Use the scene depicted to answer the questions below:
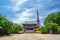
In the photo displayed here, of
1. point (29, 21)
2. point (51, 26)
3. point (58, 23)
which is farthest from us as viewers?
point (29, 21)

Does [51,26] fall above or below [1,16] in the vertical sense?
below

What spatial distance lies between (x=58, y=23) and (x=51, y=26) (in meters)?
4.94

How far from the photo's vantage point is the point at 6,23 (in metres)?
33.5

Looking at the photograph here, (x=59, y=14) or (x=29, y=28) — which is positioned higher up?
(x=59, y=14)

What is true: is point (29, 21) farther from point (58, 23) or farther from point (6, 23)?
point (6, 23)

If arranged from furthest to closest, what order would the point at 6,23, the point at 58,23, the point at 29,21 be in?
the point at 29,21, the point at 58,23, the point at 6,23

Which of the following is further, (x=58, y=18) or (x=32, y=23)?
(x=32, y=23)

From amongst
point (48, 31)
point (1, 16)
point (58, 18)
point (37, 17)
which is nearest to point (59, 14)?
point (58, 18)

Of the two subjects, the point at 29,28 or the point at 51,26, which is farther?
the point at 29,28

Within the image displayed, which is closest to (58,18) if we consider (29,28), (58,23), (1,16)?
(58,23)

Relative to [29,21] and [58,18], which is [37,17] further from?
[58,18]

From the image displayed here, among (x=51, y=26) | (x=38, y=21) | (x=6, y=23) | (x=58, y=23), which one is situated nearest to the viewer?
(x=6, y=23)

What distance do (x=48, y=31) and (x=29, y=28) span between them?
3234cm

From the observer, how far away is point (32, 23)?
3278 inches
